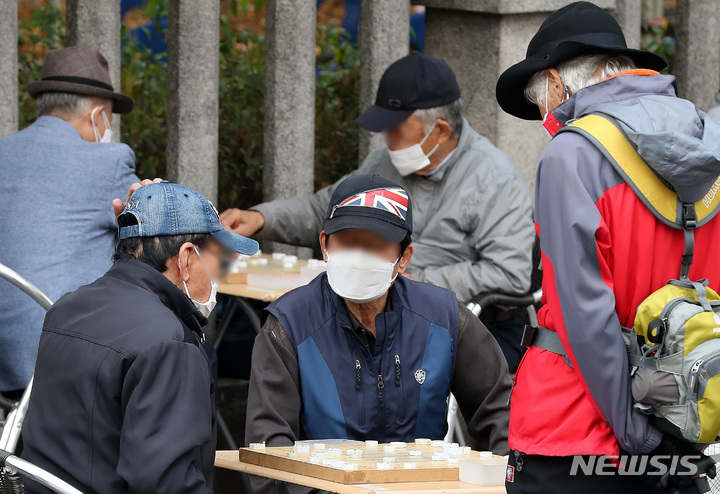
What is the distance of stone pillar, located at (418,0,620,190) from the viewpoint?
5809 mm

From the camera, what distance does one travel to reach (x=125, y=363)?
2475 millimetres

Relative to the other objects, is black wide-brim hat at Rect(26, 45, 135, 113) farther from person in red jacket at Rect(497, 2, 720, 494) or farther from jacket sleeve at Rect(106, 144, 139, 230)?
person in red jacket at Rect(497, 2, 720, 494)

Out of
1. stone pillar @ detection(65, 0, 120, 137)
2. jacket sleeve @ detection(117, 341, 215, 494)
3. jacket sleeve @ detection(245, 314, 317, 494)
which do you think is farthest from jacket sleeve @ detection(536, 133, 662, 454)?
stone pillar @ detection(65, 0, 120, 137)

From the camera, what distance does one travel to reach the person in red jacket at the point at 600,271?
246 cm

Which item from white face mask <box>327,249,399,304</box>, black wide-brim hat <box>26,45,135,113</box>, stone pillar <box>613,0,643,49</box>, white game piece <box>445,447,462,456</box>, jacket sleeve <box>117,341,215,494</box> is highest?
stone pillar <box>613,0,643,49</box>

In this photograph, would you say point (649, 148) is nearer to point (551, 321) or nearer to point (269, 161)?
point (551, 321)

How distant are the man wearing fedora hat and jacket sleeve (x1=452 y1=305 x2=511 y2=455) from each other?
1682 mm

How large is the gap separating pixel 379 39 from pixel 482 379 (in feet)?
8.68

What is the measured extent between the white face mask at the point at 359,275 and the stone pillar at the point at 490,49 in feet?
8.62

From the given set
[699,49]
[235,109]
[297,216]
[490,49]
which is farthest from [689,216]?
[699,49]

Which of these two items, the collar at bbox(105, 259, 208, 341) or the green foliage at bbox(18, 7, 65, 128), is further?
the green foliage at bbox(18, 7, 65, 128)

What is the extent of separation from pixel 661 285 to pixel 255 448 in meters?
1.14

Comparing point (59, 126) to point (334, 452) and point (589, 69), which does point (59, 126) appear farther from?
point (589, 69)

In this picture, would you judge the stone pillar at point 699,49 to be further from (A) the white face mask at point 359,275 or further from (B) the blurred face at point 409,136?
(A) the white face mask at point 359,275
